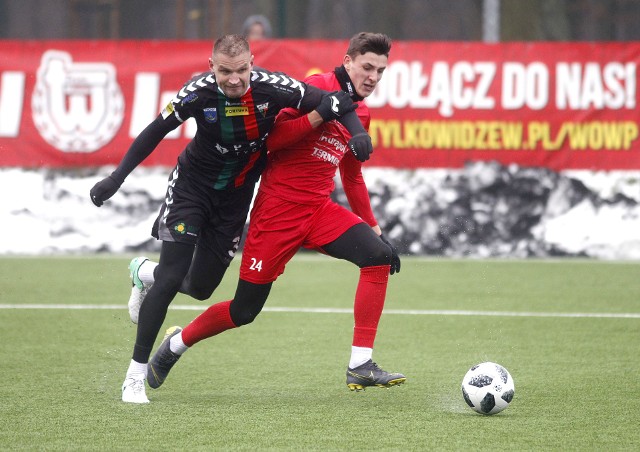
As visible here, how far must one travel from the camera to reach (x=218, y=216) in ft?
19.8

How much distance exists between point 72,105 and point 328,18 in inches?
707

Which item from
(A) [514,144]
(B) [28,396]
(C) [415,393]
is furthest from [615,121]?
(B) [28,396]

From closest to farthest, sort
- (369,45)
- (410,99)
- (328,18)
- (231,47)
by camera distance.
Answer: (231,47)
(369,45)
(410,99)
(328,18)

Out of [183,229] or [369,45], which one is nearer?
[183,229]

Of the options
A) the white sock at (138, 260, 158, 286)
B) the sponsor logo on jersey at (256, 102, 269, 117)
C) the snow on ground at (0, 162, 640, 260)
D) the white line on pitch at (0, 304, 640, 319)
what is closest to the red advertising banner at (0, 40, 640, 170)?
the snow on ground at (0, 162, 640, 260)

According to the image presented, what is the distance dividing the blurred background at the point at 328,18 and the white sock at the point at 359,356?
853 centimetres

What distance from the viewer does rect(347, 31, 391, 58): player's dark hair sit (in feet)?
19.5

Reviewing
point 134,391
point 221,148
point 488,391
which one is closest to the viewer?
point 488,391

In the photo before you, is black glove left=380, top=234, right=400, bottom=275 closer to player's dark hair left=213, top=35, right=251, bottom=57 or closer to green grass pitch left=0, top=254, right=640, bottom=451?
green grass pitch left=0, top=254, right=640, bottom=451

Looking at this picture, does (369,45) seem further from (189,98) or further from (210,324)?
(210,324)

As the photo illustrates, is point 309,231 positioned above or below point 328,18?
below

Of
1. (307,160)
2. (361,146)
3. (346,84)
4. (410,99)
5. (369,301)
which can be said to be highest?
(346,84)

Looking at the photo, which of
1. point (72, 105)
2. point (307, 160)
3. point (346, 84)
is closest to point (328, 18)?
point (72, 105)

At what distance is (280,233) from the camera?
5992 mm
